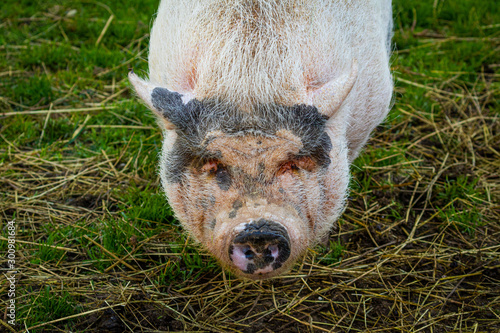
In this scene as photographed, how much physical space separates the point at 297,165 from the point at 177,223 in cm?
166

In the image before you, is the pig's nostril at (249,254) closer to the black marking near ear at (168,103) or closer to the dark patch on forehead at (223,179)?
the dark patch on forehead at (223,179)

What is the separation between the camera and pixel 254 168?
302cm

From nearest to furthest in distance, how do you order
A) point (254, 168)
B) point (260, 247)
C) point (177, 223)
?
point (260, 247), point (254, 168), point (177, 223)

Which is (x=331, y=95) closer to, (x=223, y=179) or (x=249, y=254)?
(x=223, y=179)

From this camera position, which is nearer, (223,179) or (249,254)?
(249,254)

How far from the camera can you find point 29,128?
17.4 feet

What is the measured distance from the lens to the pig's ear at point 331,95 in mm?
3090

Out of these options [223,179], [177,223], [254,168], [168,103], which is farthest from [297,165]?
[177,223]

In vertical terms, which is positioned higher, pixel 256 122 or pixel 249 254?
pixel 256 122

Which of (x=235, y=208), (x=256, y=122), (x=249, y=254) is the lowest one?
(x=249, y=254)

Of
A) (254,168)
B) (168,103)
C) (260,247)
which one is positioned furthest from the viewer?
(168,103)

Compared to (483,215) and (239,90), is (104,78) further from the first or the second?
(483,215)

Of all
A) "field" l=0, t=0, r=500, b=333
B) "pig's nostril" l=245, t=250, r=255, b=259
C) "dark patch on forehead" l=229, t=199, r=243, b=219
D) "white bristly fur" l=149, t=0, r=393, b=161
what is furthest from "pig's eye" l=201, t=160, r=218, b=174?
"field" l=0, t=0, r=500, b=333

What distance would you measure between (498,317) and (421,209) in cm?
136
